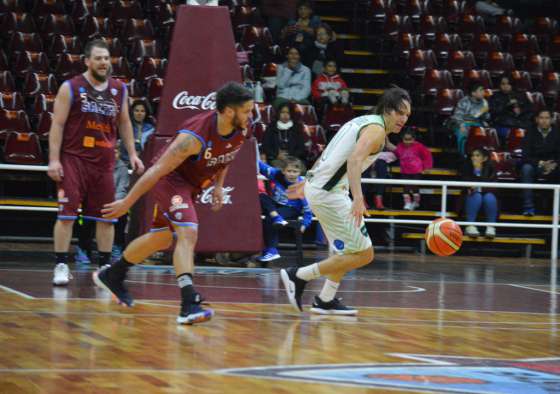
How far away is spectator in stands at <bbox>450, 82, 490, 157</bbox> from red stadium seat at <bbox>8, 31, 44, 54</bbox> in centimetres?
690

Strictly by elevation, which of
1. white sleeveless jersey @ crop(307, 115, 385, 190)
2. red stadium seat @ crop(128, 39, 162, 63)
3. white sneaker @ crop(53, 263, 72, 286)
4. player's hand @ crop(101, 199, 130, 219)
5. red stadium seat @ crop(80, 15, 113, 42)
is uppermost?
red stadium seat @ crop(80, 15, 113, 42)

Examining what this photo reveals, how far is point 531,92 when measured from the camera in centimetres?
1862

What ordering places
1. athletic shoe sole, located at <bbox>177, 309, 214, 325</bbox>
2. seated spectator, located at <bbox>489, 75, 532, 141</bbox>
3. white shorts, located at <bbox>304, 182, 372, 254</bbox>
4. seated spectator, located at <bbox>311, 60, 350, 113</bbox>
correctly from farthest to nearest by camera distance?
seated spectator, located at <bbox>489, 75, 532, 141</bbox> → seated spectator, located at <bbox>311, 60, 350, 113</bbox> → white shorts, located at <bbox>304, 182, 372, 254</bbox> → athletic shoe sole, located at <bbox>177, 309, 214, 325</bbox>

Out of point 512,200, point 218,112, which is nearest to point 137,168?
point 218,112

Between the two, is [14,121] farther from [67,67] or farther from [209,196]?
Result: [209,196]

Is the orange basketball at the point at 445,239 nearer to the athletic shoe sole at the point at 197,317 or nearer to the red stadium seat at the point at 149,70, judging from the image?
the athletic shoe sole at the point at 197,317

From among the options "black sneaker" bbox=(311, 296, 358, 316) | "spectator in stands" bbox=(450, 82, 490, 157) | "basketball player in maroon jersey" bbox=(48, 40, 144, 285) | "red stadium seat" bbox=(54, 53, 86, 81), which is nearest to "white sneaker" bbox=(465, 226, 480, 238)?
"spectator in stands" bbox=(450, 82, 490, 157)

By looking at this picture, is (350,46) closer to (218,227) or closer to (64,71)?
(64,71)

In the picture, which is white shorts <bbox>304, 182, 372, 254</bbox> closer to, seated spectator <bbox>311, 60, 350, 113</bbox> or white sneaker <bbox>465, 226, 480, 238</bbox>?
white sneaker <bbox>465, 226, 480, 238</bbox>

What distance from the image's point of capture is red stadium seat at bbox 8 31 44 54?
17.0 meters

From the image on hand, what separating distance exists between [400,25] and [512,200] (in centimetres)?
436

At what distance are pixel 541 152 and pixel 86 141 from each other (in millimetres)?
9220

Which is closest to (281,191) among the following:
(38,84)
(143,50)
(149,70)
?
(149,70)

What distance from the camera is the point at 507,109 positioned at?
701 inches
